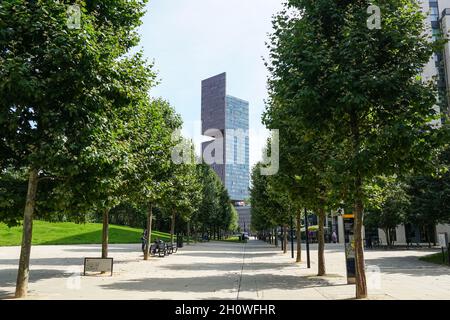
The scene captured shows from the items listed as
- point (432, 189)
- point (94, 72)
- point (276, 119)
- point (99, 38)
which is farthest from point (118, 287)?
point (432, 189)

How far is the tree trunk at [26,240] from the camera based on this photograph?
10.8 meters

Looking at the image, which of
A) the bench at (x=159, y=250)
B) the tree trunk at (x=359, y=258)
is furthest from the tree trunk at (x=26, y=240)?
the bench at (x=159, y=250)

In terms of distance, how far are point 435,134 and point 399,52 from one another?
2.59 metres

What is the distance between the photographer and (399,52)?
11.1 meters

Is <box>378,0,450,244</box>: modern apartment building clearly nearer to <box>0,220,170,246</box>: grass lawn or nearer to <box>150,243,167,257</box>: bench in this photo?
<box>0,220,170,246</box>: grass lawn

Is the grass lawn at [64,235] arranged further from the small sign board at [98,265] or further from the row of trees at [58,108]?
the row of trees at [58,108]

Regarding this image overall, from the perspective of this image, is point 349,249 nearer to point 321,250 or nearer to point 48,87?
point 321,250

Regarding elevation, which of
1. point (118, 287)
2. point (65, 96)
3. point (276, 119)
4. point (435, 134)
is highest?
point (276, 119)

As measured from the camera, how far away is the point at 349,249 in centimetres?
1465

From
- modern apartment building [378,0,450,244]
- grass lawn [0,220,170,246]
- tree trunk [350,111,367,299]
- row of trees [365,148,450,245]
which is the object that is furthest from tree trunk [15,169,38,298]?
modern apartment building [378,0,450,244]

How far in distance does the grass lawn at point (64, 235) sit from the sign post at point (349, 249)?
3750cm

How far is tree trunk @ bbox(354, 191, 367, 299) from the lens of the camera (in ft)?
35.5

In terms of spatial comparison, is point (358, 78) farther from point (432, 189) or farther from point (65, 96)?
point (432, 189)

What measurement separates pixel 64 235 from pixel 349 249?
42.4 metres
